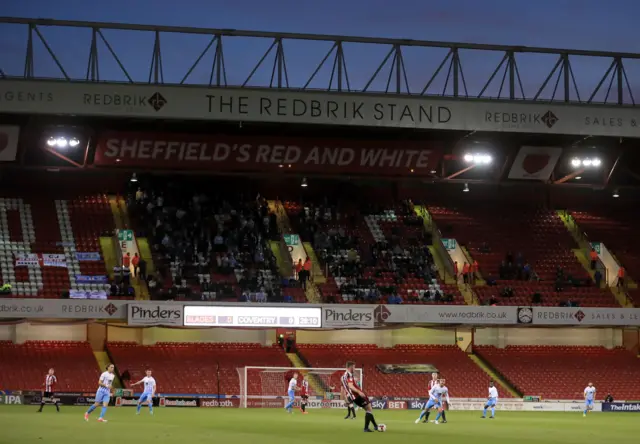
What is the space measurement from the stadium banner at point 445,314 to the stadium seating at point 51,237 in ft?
48.8

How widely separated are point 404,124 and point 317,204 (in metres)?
12.4

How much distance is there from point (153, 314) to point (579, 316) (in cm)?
2296

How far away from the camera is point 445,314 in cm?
5450

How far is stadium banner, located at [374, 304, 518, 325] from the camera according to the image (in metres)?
53.7

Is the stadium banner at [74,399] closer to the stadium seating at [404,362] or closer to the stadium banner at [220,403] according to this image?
the stadium banner at [220,403]

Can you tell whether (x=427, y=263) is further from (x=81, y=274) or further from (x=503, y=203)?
(x=81, y=274)

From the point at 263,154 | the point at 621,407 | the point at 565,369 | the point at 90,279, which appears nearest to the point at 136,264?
the point at 90,279

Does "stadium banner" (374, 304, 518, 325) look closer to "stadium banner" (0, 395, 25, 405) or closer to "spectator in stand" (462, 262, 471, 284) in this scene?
"spectator in stand" (462, 262, 471, 284)

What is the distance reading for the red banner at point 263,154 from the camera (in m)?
57.1

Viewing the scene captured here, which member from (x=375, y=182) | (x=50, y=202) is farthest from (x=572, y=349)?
(x=50, y=202)

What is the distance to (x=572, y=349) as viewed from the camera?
6072cm

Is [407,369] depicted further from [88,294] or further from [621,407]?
[88,294]

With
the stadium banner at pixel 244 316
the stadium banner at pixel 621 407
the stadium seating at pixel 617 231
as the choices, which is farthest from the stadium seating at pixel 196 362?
the stadium seating at pixel 617 231

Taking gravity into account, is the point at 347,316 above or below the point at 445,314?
below
